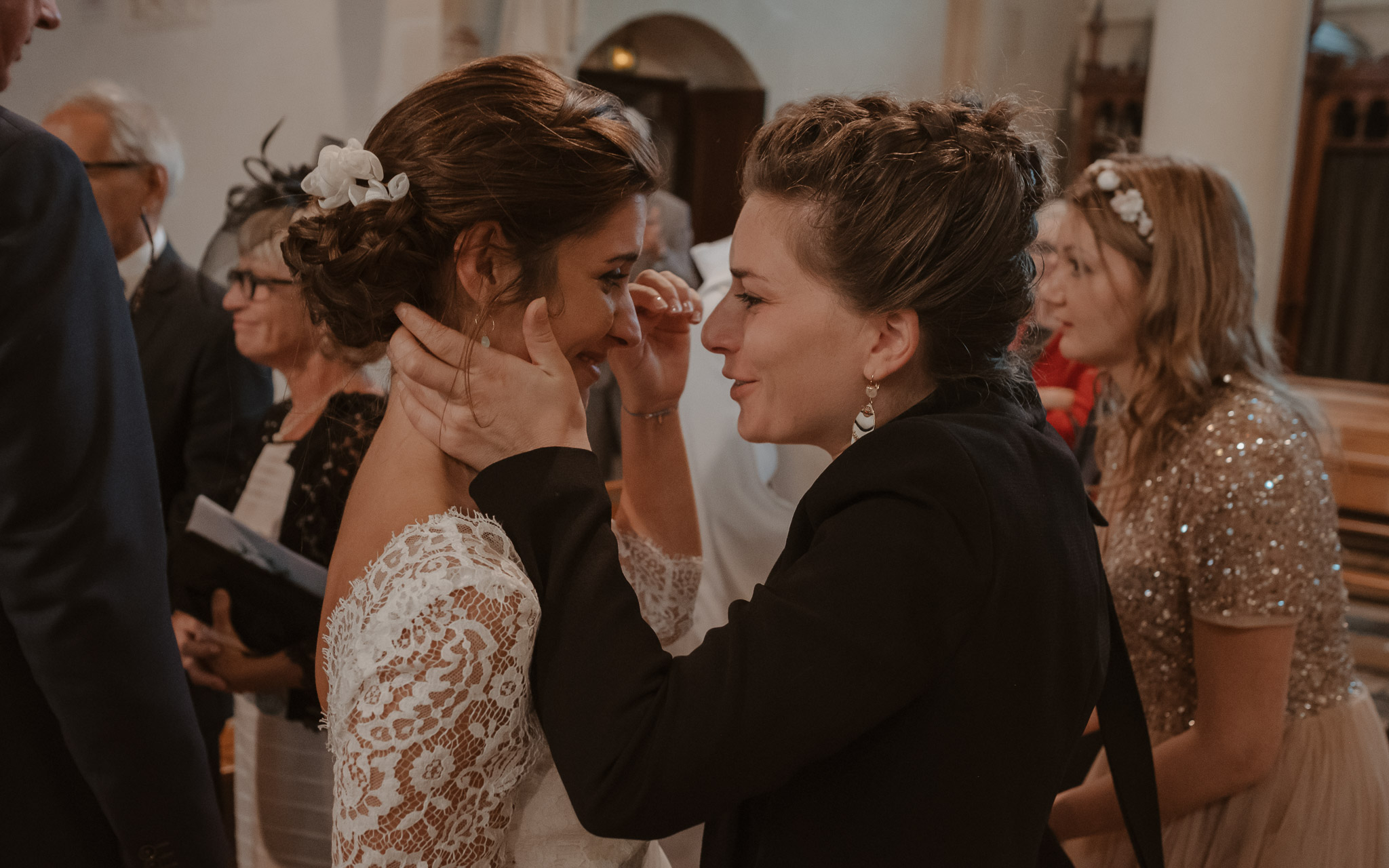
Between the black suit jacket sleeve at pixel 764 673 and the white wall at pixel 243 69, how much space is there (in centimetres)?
485

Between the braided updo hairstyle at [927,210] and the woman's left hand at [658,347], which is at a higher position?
the braided updo hairstyle at [927,210]

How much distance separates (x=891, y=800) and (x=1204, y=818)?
1.01m

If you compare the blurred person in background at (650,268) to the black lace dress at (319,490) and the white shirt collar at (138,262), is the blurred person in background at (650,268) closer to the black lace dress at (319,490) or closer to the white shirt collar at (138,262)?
the white shirt collar at (138,262)

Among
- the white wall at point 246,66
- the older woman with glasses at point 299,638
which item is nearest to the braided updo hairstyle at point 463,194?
the older woman with glasses at point 299,638

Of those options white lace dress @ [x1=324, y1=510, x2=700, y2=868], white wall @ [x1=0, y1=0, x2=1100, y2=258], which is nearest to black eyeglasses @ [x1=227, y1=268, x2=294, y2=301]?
white lace dress @ [x1=324, y1=510, x2=700, y2=868]

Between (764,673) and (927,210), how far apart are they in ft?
1.61

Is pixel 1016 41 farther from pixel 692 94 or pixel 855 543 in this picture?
pixel 855 543

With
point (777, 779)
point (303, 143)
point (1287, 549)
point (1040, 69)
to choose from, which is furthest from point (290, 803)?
point (1040, 69)

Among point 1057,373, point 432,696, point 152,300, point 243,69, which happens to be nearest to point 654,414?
point 432,696

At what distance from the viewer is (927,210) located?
1.07 m

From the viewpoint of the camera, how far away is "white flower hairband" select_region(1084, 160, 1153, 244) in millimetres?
1863

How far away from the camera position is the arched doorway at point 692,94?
8.13 metres

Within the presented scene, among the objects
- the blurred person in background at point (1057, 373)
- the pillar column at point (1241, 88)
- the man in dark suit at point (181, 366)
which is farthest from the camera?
the pillar column at point (1241, 88)

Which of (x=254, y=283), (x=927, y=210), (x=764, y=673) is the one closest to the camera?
(x=764, y=673)
